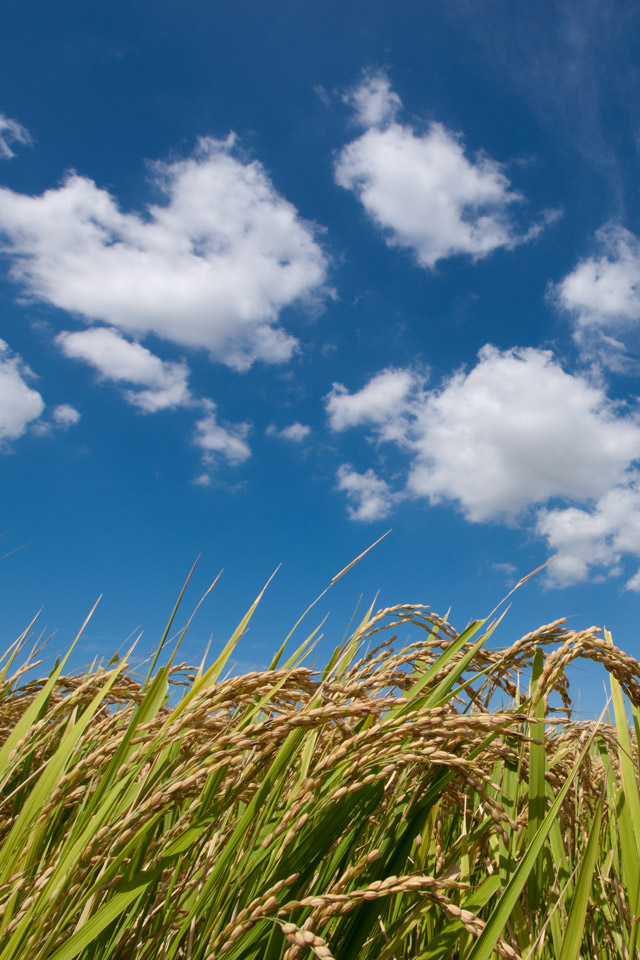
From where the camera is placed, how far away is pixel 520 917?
1601 mm

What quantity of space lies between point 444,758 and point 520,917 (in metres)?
0.74

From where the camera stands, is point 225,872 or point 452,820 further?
point 452,820

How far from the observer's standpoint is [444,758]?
1.27 meters

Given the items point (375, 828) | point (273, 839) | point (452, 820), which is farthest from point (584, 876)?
point (452, 820)

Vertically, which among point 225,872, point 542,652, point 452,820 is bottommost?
point 225,872

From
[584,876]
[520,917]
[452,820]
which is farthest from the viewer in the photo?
[452,820]

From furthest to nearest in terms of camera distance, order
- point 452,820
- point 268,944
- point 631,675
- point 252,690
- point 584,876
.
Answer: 1. point 452,820
2. point 631,675
3. point 252,690
4. point 584,876
5. point 268,944

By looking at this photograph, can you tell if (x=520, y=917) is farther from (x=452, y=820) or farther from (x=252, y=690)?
(x=252, y=690)

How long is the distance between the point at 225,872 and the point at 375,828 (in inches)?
20.0

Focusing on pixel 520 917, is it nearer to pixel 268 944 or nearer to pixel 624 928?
pixel 624 928

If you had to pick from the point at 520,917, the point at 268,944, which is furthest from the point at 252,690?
the point at 520,917

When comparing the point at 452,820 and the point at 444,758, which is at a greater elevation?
the point at 452,820

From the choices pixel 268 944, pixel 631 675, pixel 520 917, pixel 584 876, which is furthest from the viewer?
pixel 631 675

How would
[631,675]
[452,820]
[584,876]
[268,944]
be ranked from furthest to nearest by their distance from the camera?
[452,820]
[631,675]
[584,876]
[268,944]
